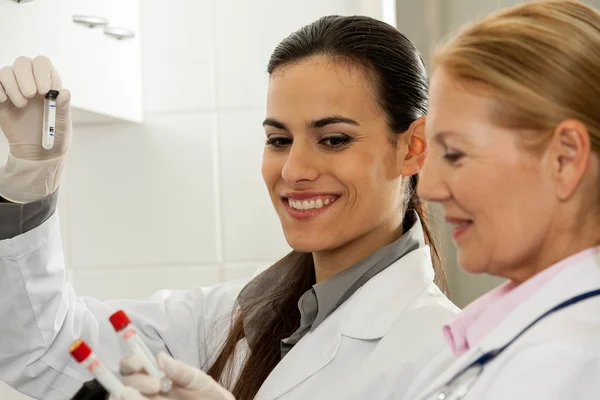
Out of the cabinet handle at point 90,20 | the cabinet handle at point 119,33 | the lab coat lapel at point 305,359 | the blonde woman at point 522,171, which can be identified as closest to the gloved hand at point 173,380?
the lab coat lapel at point 305,359

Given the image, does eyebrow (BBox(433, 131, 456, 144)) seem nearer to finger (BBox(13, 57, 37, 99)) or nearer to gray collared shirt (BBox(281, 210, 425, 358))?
gray collared shirt (BBox(281, 210, 425, 358))

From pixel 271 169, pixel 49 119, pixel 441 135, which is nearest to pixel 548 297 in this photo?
pixel 441 135

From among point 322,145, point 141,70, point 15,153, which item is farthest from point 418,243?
point 141,70

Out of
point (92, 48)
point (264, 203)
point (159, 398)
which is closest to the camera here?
point (159, 398)

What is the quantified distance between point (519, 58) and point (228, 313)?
2.76 feet

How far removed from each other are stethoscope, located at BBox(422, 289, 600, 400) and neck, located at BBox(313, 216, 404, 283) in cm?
55

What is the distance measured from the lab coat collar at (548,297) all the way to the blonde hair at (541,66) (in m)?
0.11

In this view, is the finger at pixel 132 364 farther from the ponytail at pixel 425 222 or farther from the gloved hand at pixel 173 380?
the ponytail at pixel 425 222

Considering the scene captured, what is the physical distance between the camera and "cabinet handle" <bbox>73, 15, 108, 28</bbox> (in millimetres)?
1526

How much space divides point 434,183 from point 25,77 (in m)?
0.67

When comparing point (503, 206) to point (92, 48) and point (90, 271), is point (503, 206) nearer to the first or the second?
point (92, 48)

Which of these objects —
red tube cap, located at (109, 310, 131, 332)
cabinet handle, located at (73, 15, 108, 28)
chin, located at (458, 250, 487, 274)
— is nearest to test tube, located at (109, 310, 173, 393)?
red tube cap, located at (109, 310, 131, 332)

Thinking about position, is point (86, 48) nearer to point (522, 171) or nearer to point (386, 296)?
point (386, 296)

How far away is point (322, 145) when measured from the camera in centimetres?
125
